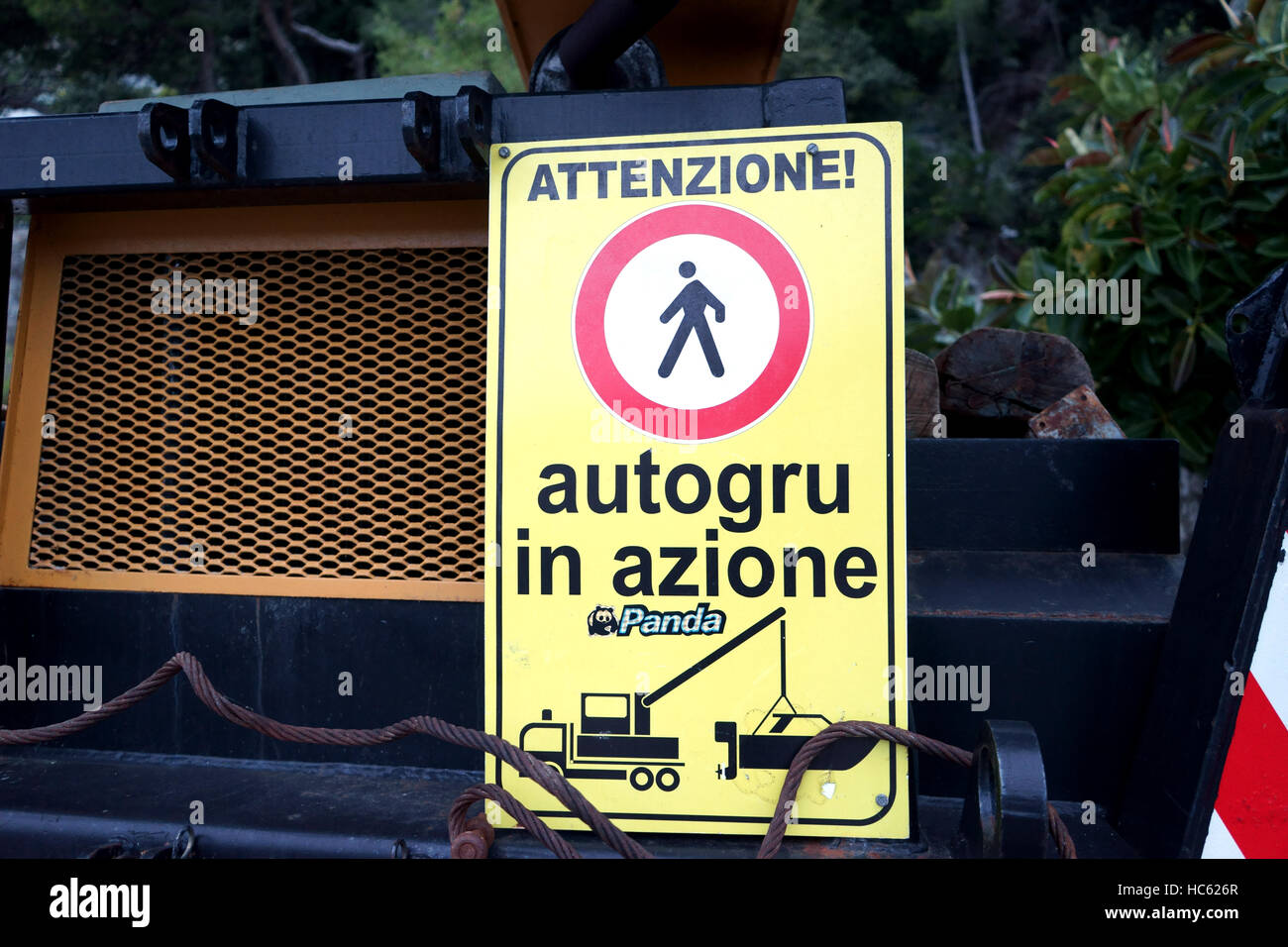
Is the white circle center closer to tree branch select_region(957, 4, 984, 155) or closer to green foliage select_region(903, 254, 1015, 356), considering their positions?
green foliage select_region(903, 254, 1015, 356)

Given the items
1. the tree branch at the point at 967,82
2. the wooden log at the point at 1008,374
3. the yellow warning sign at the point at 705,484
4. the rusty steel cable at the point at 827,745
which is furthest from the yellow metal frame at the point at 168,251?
the tree branch at the point at 967,82

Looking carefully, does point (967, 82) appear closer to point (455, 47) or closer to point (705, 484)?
point (455, 47)

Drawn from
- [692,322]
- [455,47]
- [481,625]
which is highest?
[455,47]

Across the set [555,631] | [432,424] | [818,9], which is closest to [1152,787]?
[555,631]

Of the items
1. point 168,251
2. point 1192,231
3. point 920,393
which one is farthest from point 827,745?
point 1192,231

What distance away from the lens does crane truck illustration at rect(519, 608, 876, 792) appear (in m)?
1.53

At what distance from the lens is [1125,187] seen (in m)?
4.69

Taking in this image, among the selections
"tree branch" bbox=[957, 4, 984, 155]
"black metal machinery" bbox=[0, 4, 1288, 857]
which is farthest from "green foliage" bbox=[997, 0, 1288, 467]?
"tree branch" bbox=[957, 4, 984, 155]

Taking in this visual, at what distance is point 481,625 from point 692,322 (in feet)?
2.50

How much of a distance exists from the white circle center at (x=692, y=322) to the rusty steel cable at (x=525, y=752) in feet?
2.03

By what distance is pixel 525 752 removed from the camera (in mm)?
1468

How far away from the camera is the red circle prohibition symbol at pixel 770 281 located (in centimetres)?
155

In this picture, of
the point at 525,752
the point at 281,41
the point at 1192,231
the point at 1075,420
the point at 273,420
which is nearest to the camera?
the point at 525,752

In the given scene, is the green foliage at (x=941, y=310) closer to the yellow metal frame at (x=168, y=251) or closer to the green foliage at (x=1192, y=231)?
the green foliage at (x=1192, y=231)
